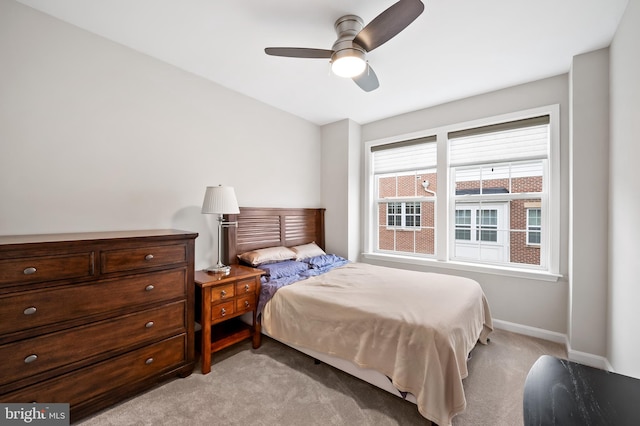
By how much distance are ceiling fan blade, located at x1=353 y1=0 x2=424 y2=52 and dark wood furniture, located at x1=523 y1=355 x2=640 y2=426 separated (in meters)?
1.73

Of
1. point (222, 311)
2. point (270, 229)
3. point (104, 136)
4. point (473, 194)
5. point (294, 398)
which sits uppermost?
point (104, 136)

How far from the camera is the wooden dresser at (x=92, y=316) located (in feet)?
4.75

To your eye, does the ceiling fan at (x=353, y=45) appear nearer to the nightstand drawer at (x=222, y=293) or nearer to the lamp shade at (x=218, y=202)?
the lamp shade at (x=218, y=202)

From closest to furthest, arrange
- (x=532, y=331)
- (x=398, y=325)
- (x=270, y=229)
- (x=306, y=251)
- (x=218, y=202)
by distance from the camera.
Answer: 1. (x=398, y=325)
2. (x=218, y=202)
3. (x=532, y=331)
4. (x=270, y=229)
5. (x=306, y=251)

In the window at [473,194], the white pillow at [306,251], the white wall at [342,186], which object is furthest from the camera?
the white wall at [342,186]

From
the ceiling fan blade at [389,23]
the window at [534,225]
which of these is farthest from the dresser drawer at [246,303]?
the window at [534,225]

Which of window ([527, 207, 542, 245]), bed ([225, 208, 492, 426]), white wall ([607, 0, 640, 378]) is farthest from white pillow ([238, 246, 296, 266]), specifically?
white wall ([607, 0, 640, 378])

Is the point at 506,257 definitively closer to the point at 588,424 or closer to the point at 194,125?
the point at 588,424

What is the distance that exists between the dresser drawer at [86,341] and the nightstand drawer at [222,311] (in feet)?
0.74

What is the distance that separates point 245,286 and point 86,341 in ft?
3.67

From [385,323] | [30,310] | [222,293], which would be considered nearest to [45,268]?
[30,310]

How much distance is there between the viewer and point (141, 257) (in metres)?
1.87

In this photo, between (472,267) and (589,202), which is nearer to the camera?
(589,202)

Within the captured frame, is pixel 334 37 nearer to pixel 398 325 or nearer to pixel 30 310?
pixel 398 325
